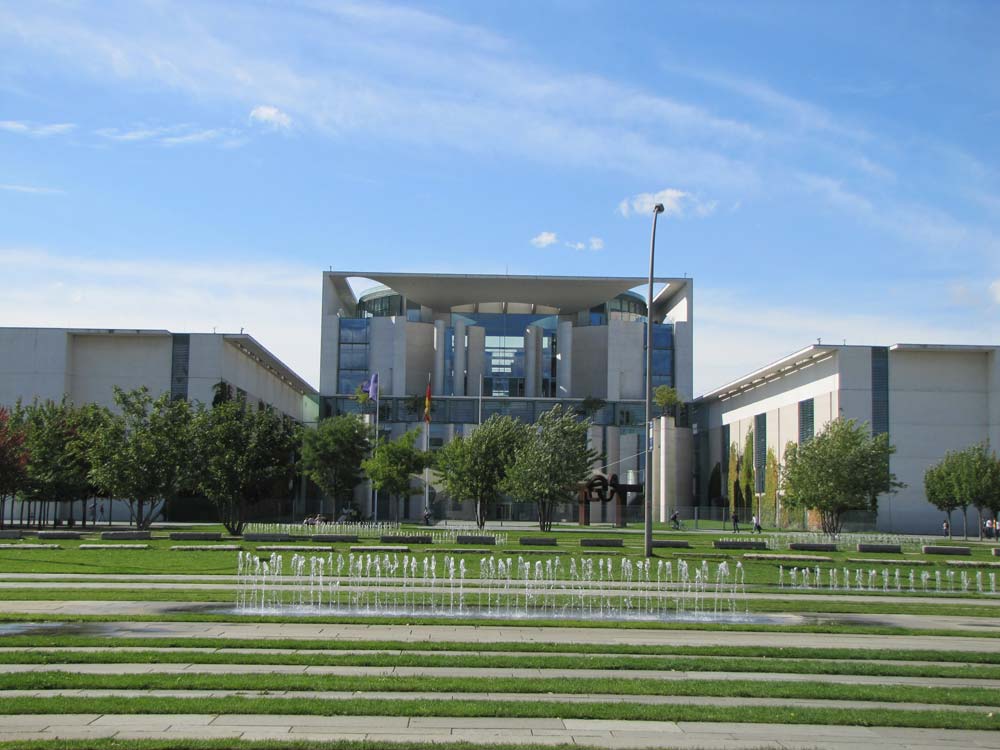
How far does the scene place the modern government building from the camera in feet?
215

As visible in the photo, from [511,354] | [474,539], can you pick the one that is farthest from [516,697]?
[511,354]

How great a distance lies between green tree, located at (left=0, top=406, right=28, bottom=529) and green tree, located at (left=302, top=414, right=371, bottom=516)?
1839 cm

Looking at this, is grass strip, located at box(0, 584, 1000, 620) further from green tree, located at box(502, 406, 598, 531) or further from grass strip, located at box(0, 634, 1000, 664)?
green tree, located at box(502, 406, 598, 531)

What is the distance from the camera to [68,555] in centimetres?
2939

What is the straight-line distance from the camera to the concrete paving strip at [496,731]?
27.4 feet

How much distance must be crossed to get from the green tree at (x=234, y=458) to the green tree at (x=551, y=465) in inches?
470

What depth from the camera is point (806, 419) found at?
68938mm

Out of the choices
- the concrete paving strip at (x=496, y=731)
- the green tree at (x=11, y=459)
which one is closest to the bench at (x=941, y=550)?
the concrete paving strip at (x=496, y=731)

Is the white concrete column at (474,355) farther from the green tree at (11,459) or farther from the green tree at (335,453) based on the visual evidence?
the green tree at (11,459)

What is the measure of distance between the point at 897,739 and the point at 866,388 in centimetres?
5988

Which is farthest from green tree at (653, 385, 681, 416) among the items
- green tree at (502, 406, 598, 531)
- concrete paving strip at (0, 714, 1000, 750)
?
concrete paving strip at (0, 714, 1000, 750)

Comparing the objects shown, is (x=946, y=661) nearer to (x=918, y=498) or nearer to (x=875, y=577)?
(x=875, y=577)

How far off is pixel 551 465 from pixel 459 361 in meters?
40.9

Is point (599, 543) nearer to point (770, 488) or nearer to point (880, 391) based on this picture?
point (880, 391)
